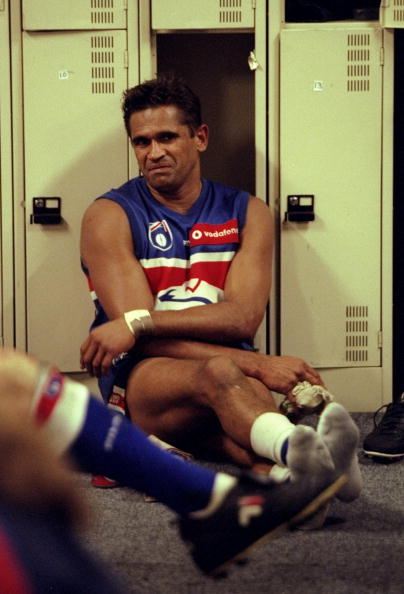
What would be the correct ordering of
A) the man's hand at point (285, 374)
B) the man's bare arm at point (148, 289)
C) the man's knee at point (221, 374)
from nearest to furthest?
1. the man's knee at point (221, 374)
2. the man's hand at point (285, 374)
3. the man's bare arm at point (148, 289)

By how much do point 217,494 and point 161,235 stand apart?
1.37 m

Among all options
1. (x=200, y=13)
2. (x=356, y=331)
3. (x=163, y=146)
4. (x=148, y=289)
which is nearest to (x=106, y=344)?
(x=148, y=289)

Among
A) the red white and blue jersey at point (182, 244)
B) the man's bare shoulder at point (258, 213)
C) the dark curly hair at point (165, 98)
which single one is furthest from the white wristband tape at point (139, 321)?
the dark curly hair at point (165, 98)

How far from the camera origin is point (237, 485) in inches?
54.2

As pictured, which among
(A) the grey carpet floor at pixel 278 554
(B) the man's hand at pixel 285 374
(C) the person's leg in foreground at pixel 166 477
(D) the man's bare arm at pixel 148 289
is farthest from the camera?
(D) the man's bare arm at pixel 148 289

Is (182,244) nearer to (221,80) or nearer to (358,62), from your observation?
(358,62)

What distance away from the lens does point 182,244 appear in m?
2.65

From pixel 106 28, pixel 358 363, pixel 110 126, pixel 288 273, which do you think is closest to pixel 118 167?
pixel 110 126

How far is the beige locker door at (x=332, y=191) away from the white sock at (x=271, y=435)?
1.35m

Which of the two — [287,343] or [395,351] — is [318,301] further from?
[395,351]

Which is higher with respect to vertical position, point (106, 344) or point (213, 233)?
point (213, 233)

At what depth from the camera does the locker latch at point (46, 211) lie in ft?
10.8

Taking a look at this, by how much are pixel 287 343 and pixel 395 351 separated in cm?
48

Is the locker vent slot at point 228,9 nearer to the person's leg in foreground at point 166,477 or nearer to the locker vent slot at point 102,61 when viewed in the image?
the locker vent slot at point 102,61
